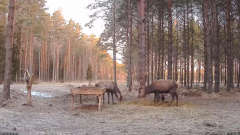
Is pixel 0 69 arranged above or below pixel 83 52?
below

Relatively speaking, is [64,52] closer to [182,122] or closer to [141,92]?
[141,92]

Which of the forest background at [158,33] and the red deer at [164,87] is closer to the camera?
the red deer at [164,87]

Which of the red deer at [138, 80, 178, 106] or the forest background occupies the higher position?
the forest background

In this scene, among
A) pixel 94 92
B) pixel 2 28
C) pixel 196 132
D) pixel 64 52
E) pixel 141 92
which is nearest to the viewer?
pixel 196 132

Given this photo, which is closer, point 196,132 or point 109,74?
point 196,132

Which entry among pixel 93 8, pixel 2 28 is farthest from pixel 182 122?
pixel 2 28

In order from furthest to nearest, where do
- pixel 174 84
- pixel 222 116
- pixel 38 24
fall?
pixel 38 24 < pixel 174 84 < pixel 222 116

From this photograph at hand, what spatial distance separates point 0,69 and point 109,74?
7661cm

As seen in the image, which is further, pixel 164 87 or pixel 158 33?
pixel 158 33

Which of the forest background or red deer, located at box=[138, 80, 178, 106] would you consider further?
the forest background

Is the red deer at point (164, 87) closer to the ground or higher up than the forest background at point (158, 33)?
closer to the ground

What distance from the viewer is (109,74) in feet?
341

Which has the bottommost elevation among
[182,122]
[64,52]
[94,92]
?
[182,122]

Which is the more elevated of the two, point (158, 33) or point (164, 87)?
point (158, 33)
